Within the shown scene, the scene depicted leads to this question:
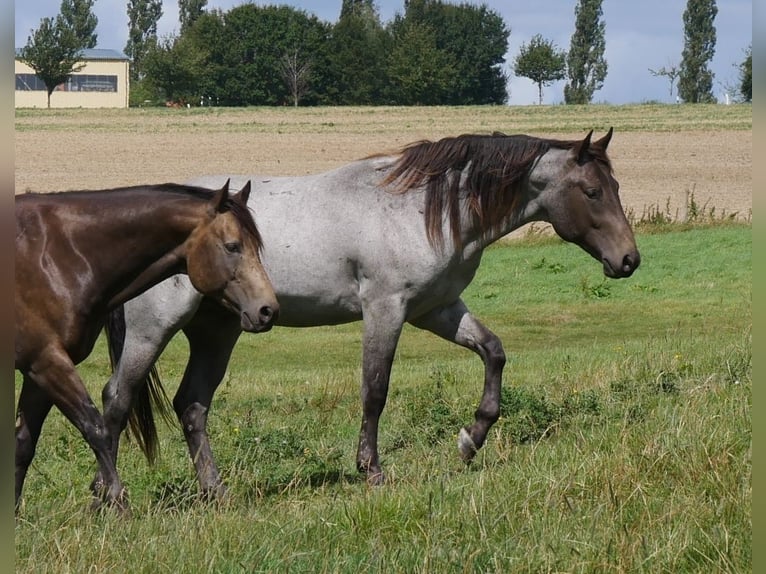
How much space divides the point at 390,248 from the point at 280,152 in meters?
40.3

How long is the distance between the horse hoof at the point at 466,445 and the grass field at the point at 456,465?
0.33 feet

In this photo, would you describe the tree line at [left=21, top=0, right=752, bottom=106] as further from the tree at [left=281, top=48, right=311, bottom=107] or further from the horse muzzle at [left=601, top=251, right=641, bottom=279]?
the horse muzzle at [left=601, top=251, right=641, bottom=279]

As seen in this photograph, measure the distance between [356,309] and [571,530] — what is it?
342 cm

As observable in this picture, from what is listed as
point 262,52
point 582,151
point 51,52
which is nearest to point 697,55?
point 262,52

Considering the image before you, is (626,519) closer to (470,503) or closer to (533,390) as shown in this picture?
(470,503)

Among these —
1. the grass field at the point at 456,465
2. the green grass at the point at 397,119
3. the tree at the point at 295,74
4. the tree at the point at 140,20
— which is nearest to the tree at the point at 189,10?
the tree at the point at 140,20

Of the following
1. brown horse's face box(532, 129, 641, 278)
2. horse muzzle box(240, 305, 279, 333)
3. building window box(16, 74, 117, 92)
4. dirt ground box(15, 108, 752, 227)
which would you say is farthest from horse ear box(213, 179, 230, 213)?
building window box(16, 74, 117, 92)

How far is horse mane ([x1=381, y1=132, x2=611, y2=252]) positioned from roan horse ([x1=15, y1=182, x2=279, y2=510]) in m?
1.75

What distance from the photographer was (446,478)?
5734 millimetres

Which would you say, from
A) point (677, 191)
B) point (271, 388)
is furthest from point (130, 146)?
point (271, 388)

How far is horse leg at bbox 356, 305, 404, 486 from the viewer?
752cm

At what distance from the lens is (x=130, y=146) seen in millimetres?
50750

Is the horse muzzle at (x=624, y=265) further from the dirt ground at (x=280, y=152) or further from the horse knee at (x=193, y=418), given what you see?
the dirt ground at (x=280, y=152)

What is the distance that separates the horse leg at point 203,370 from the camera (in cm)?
759
